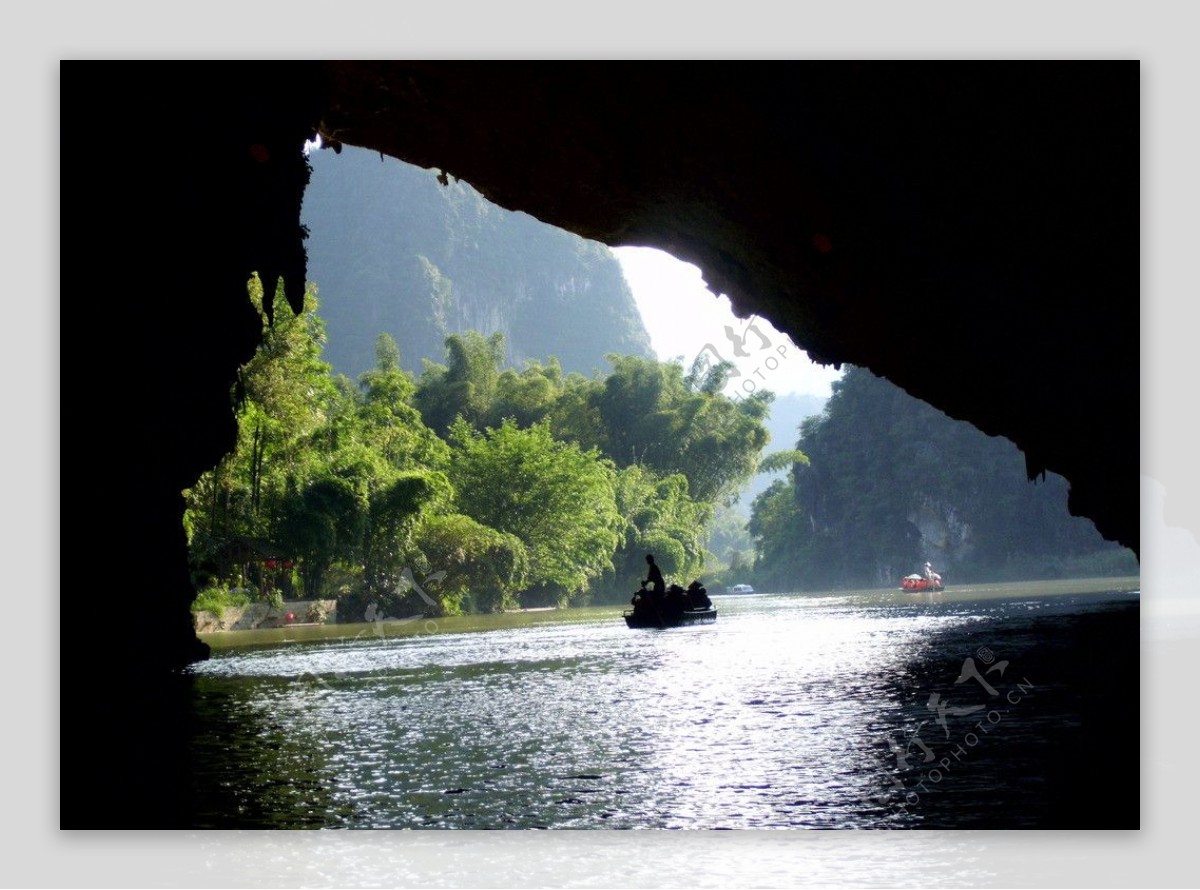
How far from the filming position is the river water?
6.81 m

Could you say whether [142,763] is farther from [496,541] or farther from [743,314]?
[496,541]

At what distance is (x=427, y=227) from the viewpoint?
66.8 meters

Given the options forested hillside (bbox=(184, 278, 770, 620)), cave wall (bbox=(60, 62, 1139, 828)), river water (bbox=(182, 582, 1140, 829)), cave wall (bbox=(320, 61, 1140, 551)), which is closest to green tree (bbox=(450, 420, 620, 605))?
forested hillside (bbox=(184, 278, 770, 620))

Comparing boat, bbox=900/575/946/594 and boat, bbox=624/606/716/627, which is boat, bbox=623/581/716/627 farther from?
boat, bbox=900/575/946/594

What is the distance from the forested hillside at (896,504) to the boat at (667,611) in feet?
74.4

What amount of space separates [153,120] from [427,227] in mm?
59037

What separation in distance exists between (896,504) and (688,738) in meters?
46.4

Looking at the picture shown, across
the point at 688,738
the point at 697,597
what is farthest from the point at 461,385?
the point at 688,738

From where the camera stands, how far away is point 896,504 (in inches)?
2120

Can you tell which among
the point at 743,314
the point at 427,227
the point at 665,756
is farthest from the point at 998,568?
the point at 665,756

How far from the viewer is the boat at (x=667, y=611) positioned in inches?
884

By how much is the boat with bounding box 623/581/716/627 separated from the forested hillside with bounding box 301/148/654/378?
39.0m

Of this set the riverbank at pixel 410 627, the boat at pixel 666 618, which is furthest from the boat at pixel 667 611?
the riverbank at pixel 410 627

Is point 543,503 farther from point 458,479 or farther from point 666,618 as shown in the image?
point 666,618
